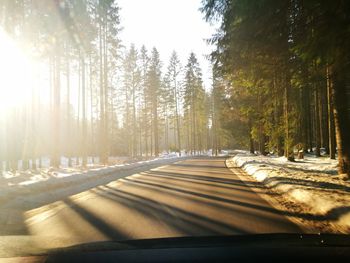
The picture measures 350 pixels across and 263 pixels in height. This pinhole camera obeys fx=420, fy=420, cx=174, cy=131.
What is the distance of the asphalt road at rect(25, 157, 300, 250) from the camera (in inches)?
305

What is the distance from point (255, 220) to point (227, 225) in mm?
868

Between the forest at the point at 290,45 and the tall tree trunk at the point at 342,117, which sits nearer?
the forest at the point at 290,45

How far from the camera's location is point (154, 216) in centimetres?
956

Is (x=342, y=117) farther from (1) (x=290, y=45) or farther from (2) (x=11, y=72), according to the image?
(2) (x=11, y=72)

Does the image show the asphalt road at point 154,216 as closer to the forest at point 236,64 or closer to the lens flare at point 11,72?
the forest at point 236,64

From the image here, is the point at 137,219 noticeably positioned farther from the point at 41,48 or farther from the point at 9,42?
the point at 41,48

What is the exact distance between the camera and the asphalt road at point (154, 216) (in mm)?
7742

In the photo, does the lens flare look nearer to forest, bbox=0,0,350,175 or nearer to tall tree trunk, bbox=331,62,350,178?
forest, bbox=0,0,350,175

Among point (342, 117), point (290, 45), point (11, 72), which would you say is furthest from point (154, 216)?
point (11, 72)

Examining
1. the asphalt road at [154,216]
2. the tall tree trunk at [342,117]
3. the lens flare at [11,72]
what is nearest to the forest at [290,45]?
the tall tree trunk at [342,117]

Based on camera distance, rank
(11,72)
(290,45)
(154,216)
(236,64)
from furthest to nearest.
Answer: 1. (11,72)
2. (236,64)
3. (290,45)
4. (154,216)

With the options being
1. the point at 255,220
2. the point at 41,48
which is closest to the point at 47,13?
the point at 41,48

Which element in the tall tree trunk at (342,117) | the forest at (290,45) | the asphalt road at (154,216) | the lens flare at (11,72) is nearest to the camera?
the asphalt road at (154,216)

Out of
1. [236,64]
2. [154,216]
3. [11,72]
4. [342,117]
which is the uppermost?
[11,72]
